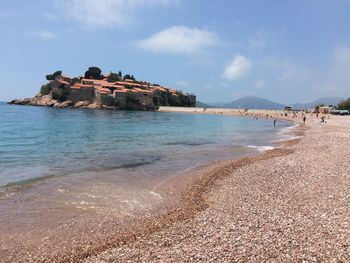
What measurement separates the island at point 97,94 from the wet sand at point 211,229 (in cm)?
13387

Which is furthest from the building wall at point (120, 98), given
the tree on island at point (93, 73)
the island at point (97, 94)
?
the tree on island at point (93, 73)

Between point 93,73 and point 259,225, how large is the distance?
175m

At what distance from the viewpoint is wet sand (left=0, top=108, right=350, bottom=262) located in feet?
29.7

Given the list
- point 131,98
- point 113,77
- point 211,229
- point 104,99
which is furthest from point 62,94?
point 211,229

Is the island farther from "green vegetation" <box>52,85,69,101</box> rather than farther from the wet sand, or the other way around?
the wet sand

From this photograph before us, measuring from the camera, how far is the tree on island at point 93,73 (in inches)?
6959

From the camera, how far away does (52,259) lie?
32.1 feet

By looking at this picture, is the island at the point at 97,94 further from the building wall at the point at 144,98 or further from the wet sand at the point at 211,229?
the wet sand at the point at 211,229

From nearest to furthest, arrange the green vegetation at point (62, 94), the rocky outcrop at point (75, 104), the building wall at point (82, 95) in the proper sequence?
the rocky outcrop at point (75, 104) → the building wall at point (82, 95) → the green vegetation at point (62, 94)

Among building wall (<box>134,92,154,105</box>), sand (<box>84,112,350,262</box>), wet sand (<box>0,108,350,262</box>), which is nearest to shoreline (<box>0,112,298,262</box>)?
wet sand (<box>0,108,350,262</box>)

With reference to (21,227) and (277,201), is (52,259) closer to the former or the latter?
(21,227)

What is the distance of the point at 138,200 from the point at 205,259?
754cm

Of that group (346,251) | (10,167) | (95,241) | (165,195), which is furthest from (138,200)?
(10,167)

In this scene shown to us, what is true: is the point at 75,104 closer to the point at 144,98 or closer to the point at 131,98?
the point at 131,98
